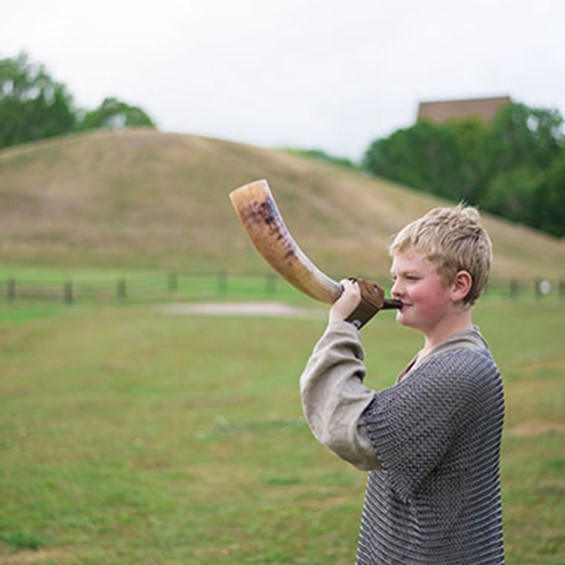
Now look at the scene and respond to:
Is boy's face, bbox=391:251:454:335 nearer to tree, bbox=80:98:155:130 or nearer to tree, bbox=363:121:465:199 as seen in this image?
tree, bbox=363:121:465:199

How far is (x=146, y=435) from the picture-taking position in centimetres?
920

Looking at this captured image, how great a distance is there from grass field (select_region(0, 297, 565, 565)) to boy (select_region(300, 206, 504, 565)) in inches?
120

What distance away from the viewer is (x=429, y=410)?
2.04 metres

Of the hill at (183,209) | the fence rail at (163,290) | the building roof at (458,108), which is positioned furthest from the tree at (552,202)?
the fence rail at (163,290)

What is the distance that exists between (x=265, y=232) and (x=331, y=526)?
403 cm

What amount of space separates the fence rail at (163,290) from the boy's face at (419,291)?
21.1m

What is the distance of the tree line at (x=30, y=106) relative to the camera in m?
79.4

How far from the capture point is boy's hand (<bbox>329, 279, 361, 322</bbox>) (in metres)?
2.10

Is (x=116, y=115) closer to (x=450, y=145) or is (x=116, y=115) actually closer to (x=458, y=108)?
(x=450, y=145)

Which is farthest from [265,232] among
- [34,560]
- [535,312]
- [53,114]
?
[53,114]

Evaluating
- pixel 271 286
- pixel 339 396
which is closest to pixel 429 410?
pixel 339 396

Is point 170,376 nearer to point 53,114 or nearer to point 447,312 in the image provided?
point 447,312

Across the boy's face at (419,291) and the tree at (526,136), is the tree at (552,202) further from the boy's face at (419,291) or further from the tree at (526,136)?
the boy's face at (419,291)

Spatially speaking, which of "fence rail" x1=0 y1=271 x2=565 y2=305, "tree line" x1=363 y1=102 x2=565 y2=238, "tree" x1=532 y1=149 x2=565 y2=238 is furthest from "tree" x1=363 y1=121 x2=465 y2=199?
"fence rail" x1=0 y1=271 x2=565 y2=305
